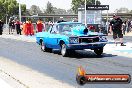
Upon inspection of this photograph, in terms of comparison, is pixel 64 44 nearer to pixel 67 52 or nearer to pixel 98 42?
pixel 67 52

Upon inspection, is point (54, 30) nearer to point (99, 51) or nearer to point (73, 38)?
point (73, 38)

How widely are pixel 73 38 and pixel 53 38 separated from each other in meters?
1.67

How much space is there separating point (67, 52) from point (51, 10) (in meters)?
167

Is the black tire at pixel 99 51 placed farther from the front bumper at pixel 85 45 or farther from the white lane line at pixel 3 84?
the white lane line at pixel 3 84

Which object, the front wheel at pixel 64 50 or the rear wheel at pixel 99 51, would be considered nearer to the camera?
the front wheel at pixel 64 50

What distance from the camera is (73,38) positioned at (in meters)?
15.6

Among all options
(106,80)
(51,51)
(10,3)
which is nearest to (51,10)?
(10,3)

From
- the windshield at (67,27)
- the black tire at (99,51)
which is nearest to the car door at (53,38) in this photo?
the windshield at (67,27)

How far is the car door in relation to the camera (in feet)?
55.1

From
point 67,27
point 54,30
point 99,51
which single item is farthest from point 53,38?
point 99,51

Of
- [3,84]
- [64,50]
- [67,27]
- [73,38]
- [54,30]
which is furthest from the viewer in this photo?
[54,30]

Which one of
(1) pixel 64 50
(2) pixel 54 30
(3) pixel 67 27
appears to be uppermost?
(3) pixel 67 27

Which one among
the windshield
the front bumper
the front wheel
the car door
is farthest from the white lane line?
the windshield

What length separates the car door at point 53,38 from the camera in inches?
661
